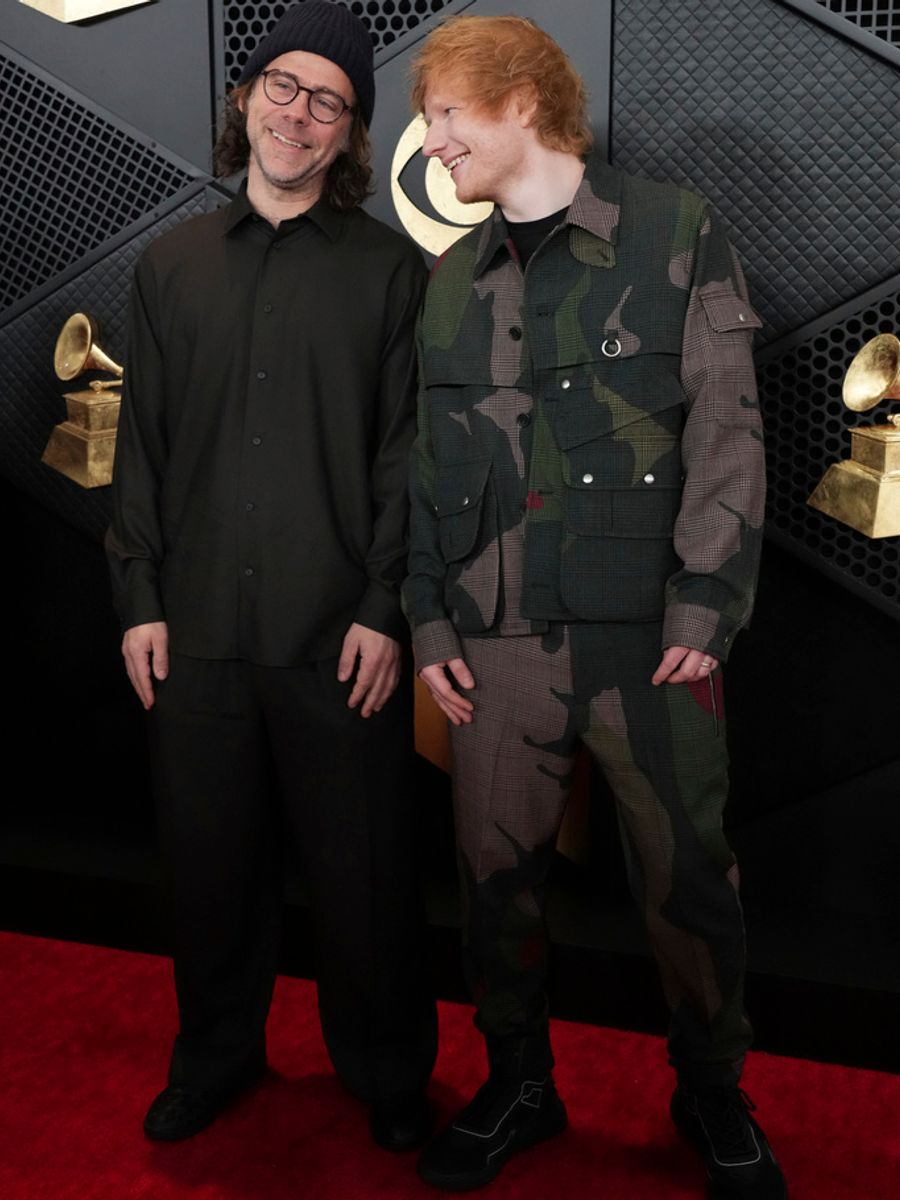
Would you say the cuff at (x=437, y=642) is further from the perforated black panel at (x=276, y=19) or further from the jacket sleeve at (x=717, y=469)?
the perforated black panel at (x=276, y=19)

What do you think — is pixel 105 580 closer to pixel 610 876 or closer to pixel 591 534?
pixel 610 876

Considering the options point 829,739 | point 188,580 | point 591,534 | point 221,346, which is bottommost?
point 829,739

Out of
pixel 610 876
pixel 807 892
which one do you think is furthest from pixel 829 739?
pixel 610 876

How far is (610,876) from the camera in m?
2.91

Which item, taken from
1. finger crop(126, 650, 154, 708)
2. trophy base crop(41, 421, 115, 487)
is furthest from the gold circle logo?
finger crop(126, 650, 154, 708)

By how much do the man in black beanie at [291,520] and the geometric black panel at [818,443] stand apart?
0.79 m

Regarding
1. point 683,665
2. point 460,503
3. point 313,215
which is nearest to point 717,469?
point 683,665

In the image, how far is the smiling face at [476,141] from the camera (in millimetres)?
2000

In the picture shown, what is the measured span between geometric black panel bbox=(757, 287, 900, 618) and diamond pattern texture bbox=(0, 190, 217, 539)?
4.36ft

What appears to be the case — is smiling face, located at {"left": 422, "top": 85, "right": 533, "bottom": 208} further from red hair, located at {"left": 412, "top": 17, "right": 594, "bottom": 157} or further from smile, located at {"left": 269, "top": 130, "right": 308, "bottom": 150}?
smile, located at {"left": 269, "top": 130, "right": 308, "bottom": 150}

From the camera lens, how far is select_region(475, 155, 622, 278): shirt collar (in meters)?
2.01

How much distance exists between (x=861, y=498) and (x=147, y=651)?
1252 millimetres

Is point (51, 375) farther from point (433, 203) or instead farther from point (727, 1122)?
point (727, 1122)

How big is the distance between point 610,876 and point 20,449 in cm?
168
